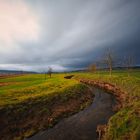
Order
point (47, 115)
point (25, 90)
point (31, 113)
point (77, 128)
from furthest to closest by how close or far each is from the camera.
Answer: point (25, 90), point (47, 115), point (31, 113), point (77, 128)

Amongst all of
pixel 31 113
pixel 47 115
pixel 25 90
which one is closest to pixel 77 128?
pixel 47 115

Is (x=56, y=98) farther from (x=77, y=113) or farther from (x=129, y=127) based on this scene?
(x=129, y=127)

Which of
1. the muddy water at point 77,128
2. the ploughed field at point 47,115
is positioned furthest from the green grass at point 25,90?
the muddy water at point 77,128

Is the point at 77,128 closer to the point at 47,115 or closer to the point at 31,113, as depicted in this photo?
the point at 47,115

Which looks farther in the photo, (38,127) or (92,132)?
(38,127)

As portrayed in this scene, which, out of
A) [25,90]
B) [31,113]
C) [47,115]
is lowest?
[47,115]

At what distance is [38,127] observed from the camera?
19906mm

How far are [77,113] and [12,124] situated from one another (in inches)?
455

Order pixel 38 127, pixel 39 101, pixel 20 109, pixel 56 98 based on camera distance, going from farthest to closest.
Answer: pixel 56 98, pixel 39 101, pixel 20 109, pixel 38 127

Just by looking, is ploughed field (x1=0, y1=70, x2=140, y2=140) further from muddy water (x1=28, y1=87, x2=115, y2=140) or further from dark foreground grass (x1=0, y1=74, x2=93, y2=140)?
muddy water (x1=28, y1=87, x2=115, y2=140)

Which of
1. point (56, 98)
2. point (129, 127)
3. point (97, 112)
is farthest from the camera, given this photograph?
point (56, 98)

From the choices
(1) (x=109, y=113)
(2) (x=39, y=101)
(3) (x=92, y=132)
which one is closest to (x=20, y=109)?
(2) (x=39, y=101)

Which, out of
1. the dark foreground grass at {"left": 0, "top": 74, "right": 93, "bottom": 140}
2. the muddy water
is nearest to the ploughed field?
the dark foreground grass at {"left": 0, "top": 74, "right": 93, "bottom": 140}

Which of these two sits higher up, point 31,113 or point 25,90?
point 25,90
